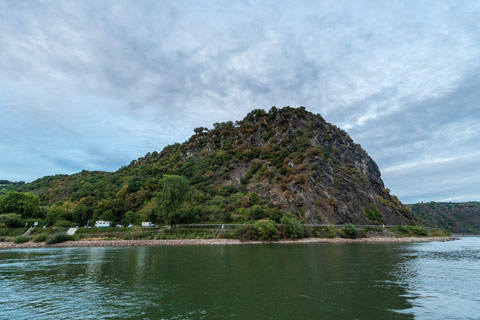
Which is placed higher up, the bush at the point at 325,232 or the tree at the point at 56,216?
the tree at the point at 56,216

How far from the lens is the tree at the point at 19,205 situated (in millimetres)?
80931

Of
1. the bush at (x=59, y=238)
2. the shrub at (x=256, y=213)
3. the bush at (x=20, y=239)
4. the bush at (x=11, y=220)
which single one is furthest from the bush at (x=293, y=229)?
the bush at (x=11, y=220)

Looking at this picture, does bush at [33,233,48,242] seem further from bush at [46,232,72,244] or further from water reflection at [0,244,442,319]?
water reflection at [0,244,442,319]

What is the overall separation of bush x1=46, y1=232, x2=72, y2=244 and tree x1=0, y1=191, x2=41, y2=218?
28677 mm

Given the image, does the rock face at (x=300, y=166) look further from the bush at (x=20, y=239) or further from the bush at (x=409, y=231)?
the bush at (x=20, y=239)

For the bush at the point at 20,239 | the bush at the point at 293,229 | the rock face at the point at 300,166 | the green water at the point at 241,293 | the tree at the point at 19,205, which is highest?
the rock face at the point at 300,166

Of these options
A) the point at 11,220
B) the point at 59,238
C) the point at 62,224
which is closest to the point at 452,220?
the point at 59,238

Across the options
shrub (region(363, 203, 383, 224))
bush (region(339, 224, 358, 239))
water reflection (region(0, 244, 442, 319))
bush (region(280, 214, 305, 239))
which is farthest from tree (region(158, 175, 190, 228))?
shrub (region(363, 203, 383, 224))

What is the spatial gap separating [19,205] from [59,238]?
31.8 metres

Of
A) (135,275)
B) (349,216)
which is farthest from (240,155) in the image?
(135,275)

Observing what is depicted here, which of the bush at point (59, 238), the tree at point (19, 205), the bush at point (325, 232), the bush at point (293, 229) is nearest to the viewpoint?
the bush at point (59, 238)

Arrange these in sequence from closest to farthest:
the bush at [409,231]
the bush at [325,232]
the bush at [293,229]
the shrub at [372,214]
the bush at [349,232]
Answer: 1. the bush at [293,229]
2. the bush at [325,232]
3. the bush at [349,232]
4. the bush at [409,231]
5. the shrub at [372,214]

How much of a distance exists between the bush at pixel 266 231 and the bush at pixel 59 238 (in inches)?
1988

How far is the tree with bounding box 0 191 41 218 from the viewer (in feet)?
266
